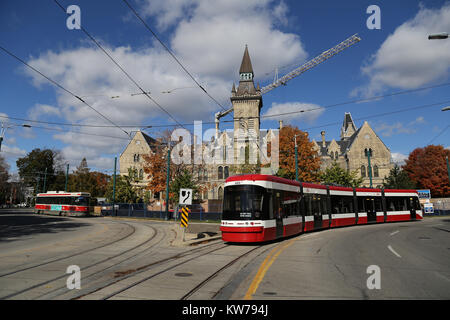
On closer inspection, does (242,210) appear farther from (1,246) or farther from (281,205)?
(1,246)

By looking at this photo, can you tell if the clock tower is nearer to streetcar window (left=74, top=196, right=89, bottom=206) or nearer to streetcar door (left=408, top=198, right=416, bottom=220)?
streetcar window (left=74, top=196, right=89, bottom=206)

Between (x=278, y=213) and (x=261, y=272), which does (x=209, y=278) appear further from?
(x=278, y=213)

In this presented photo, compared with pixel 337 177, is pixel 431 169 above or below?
above

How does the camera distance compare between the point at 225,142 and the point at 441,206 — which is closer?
the point at 441,206

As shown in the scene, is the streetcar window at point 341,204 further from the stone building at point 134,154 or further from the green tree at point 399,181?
the stone building at point 134,154

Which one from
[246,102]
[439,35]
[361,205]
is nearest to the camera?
[439,35]

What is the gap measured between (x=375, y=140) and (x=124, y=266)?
6411cm

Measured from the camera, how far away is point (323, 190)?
1953 centimetres

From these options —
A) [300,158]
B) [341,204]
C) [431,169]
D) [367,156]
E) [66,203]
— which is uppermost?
[367,156]

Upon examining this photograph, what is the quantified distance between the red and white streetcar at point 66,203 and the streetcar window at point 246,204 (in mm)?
29671

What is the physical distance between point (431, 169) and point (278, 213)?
58.5m

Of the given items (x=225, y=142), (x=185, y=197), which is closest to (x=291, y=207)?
(x=185, y=197)

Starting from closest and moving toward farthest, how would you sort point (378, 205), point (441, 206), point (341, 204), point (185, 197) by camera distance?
point (185, 197), point (341, 204), point (378, 205), point (441, 206)

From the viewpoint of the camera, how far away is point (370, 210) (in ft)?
78.0
